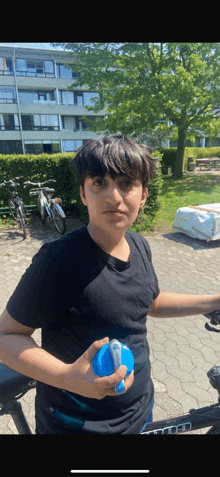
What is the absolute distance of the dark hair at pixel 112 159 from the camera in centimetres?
89

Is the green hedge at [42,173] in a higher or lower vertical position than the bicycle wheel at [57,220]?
higher

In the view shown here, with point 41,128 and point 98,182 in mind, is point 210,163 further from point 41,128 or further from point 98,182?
point 98,182

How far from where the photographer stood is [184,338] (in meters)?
3.65

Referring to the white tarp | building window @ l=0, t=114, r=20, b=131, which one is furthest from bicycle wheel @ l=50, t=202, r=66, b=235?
building window @ l=0, t=114, r=20, b=131

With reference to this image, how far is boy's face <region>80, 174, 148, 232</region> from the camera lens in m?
0.89

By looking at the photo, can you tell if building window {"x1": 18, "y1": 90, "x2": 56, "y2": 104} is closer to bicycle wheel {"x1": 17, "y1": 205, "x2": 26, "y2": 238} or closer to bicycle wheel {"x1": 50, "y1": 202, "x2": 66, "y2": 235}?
bicycle wheel {"x1": 17, "y1": 205, "x2": 26, "y2": 238}

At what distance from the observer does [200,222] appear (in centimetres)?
709

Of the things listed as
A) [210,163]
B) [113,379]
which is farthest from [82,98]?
[113,379]

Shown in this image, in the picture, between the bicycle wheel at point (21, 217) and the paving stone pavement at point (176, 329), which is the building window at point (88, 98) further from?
the paving stone pavement at point (176, 329)

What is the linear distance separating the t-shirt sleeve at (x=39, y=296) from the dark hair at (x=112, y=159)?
31 cm

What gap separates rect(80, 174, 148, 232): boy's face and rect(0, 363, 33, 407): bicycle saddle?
2.64 ft

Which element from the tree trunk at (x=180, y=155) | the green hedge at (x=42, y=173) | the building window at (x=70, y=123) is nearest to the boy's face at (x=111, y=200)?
the green hedge at (x=42, y=173)
